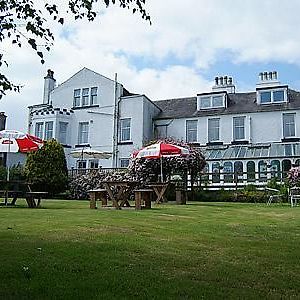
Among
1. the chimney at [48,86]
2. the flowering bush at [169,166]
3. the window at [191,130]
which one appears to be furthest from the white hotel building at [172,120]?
the flowering bush at [169,166]

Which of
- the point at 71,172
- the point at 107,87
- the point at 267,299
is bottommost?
the point at 267,299

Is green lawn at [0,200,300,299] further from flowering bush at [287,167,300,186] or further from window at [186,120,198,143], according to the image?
window at [186,120,198,143]

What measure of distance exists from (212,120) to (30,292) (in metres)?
34.2

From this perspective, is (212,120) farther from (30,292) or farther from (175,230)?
(30,292)

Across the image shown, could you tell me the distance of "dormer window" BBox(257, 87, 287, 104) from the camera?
36.6 meters

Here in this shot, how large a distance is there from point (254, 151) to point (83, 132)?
15.0 m

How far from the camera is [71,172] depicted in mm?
32156

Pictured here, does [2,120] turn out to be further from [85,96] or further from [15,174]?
[15,174]

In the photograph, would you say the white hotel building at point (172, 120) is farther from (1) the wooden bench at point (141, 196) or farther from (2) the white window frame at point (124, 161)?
(1) the wooden bench at point (141, 196)

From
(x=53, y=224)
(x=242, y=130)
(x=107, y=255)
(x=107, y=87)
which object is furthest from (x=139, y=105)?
(x=107, y=255)

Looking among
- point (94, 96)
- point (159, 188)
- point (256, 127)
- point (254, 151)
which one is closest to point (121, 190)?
point (159, 188)

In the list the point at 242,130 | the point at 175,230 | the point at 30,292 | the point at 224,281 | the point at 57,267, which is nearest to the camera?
the point at 30,292

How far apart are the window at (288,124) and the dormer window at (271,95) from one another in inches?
64.0

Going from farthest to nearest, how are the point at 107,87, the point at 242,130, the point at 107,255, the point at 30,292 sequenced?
1. the point at 107,87
2. the point at 242,130
3. the point at 107,255
4. the point at 30,292
